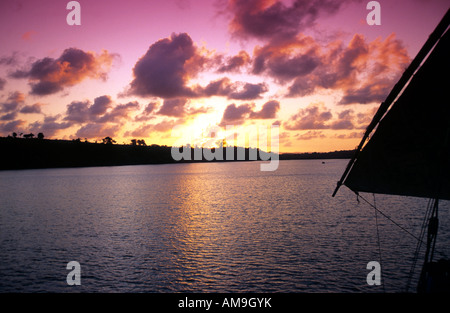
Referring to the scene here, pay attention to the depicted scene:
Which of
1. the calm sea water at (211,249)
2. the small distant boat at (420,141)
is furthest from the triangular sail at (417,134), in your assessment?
the calm sea water at (211,249)

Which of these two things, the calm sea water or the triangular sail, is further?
the calm sea water

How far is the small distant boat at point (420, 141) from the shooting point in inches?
395

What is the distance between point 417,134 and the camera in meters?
10.8

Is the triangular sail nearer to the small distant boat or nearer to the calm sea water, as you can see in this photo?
the small distant boat

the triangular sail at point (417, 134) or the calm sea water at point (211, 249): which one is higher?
the triangular sail at point (417, 134)

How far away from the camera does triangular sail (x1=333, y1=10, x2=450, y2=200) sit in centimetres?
999

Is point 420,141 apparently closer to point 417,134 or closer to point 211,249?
point 417,134

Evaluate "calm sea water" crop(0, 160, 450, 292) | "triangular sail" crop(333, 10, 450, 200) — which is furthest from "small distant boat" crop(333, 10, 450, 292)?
"calm sea water" crop(0, 160, 450, 292)

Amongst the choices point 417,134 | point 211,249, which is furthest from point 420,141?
point 211,249

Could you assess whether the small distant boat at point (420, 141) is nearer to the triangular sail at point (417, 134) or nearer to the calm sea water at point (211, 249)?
the triangular sail at point (417, 134)

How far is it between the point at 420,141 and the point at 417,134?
0.82ft

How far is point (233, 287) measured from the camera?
21.7 meters

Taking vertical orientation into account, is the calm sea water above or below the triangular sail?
below
